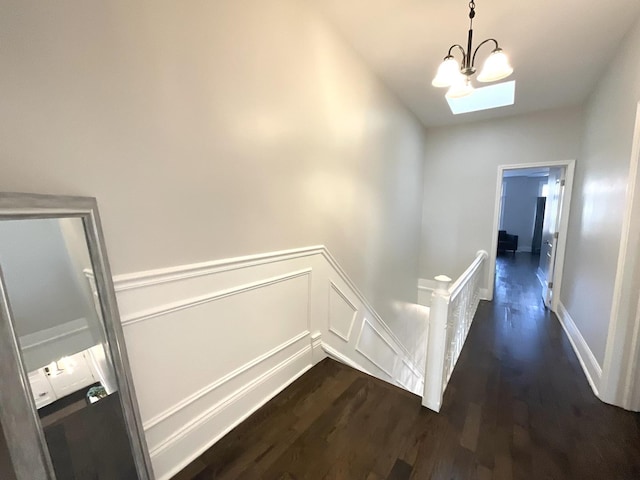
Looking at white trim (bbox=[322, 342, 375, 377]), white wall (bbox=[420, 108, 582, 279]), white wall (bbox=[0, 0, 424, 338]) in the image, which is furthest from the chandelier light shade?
white wall (bbox=[420, 108, 582, 279])

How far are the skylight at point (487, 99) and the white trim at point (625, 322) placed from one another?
6.79 ft

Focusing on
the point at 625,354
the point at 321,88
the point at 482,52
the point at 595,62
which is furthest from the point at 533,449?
the point at 595,62

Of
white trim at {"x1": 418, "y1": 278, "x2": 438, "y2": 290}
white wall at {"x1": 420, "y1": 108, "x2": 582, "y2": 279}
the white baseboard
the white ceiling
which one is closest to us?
the white ceiling

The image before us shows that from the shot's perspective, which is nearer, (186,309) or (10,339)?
(10,339)

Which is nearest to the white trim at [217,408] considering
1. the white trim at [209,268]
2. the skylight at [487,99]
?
the white trim at [209,268]

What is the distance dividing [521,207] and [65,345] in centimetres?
1171

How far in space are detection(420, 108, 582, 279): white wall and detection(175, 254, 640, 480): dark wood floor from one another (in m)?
2.46

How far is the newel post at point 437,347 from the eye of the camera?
1.79 m

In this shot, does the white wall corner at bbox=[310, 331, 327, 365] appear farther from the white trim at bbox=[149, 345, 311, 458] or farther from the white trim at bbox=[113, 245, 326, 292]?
the white trim at bbox=[113, 245, 326, 292]

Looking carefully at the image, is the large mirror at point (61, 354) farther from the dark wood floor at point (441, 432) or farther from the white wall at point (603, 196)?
the white wall at point (603, 196)

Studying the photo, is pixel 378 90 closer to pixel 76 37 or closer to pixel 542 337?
pixel 76 37

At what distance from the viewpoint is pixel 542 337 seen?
300cm

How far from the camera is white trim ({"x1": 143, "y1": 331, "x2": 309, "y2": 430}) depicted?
4.23 feet

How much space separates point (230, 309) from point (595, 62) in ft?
12.9
